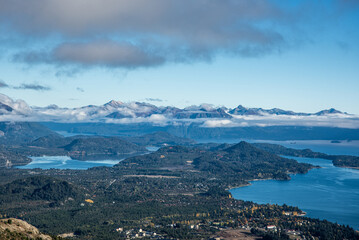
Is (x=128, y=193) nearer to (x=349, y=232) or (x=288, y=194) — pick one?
(x=288, y=194)

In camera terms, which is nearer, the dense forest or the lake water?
the dense forest

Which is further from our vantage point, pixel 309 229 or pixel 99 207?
pixel 99 207

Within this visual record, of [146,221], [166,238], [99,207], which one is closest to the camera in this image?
[166,238]

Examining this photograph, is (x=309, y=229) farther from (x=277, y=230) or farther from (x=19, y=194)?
(x=19, y=194)

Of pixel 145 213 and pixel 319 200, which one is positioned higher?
pixel 145 213

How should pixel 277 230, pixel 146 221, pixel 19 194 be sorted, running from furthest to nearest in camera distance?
pixel 19 194 → pixel 146 221 → pixel 277 230

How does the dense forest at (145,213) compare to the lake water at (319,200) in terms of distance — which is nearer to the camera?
the dense forest at (145,213)

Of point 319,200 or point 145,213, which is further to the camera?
point 319,200

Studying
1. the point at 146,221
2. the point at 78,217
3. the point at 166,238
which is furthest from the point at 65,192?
the point at 166,238

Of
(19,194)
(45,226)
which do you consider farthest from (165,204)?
(19,194)
